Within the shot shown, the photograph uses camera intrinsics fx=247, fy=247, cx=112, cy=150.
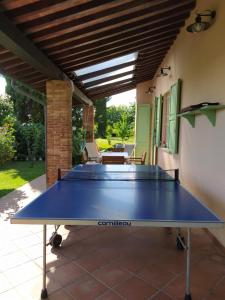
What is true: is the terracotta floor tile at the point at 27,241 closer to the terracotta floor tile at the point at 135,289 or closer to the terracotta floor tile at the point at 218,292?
the terracotta floor tile at the point at 135,289

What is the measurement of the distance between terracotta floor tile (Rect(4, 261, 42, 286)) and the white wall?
219 centimetres

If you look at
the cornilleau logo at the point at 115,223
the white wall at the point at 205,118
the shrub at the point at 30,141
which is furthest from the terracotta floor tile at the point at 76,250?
the shrub at the point at 30,141

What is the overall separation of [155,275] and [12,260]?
1.56 m

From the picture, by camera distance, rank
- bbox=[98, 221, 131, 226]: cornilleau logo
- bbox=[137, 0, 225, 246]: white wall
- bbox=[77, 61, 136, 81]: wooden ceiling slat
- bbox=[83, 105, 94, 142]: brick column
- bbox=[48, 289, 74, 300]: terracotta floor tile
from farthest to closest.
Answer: bbox=[83, 105, 94, 142]: brick column, bbox=[77, 61, 136, 81]: wooden ceiling slat, bbox=[137, 0, 225, 246]: white wall, bbox=[48, 289, 74, 300]: terracotta floor tile, bbox=[98, 221, 131, 226]: cornilleau logo

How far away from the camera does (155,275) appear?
2.49m

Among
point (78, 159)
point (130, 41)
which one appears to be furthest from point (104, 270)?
point (78, 159)

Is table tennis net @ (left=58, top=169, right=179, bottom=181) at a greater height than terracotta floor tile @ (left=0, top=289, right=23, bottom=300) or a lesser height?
greater

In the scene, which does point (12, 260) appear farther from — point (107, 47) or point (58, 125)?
point (107, 47)

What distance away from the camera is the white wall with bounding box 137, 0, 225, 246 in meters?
3.06

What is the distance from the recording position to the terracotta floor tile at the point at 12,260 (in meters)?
2.61

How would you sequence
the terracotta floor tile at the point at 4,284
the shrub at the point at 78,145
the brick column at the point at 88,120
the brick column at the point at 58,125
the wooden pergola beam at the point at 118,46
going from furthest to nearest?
the brick column at the point at 88,120 → the shrub at the point at 78,145 → the brick column at the point at 58,125 → the wooden pergola beam at the point at 118,46 → the terracotta floor tile at the point at 4,284

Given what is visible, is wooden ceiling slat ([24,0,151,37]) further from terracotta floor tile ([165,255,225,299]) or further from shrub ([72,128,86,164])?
shrub ([72,128,86,164])

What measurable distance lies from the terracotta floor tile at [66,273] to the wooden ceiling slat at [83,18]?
110 inches

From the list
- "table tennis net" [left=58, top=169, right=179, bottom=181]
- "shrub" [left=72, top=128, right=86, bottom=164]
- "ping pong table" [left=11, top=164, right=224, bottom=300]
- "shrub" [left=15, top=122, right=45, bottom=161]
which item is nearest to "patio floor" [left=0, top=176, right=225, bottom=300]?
"ping pong table" [left=11, top=164, right=224, bottom=300]
